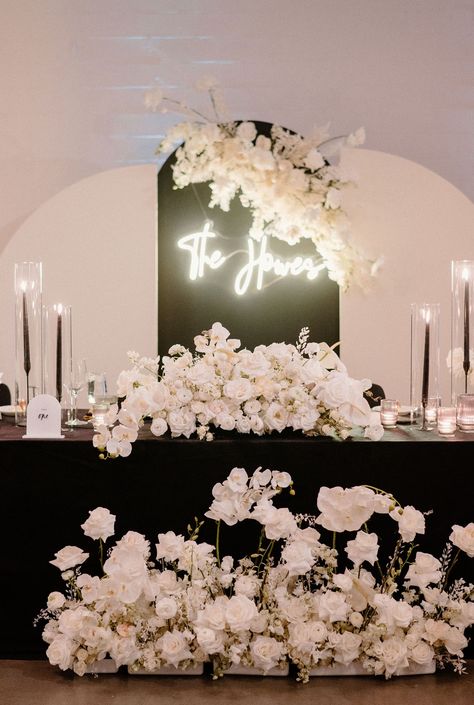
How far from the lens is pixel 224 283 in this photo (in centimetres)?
551

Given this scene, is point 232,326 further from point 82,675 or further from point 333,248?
point 82,675

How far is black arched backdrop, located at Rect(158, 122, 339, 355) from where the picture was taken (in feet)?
17.9

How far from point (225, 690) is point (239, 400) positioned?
31.9 inches

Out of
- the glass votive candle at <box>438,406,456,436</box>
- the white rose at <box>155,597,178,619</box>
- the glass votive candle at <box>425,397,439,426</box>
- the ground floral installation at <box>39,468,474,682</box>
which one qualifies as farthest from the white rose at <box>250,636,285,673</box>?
the glass votive candle at <box>425,397,439,426</box>

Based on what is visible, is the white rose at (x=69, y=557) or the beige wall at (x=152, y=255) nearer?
the white rose at (x=69, y=557)

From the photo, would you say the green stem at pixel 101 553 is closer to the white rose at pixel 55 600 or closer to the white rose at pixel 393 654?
the white rose at pixel 55 600

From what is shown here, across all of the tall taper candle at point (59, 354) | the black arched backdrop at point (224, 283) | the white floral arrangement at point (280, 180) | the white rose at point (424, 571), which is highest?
the white floral arrangement at point (280, 180)

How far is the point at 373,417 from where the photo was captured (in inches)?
94.0

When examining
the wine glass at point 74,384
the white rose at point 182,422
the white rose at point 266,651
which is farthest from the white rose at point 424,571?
the wine glass at point 74,384

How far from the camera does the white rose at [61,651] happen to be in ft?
7.35

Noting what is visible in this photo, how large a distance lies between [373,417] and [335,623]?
602 millimetres

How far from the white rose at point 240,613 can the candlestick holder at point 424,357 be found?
2.84ft

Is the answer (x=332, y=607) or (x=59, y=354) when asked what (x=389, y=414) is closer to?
(x=332, y=607)

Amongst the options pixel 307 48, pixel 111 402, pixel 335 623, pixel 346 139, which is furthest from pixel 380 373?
pixel 335 623
